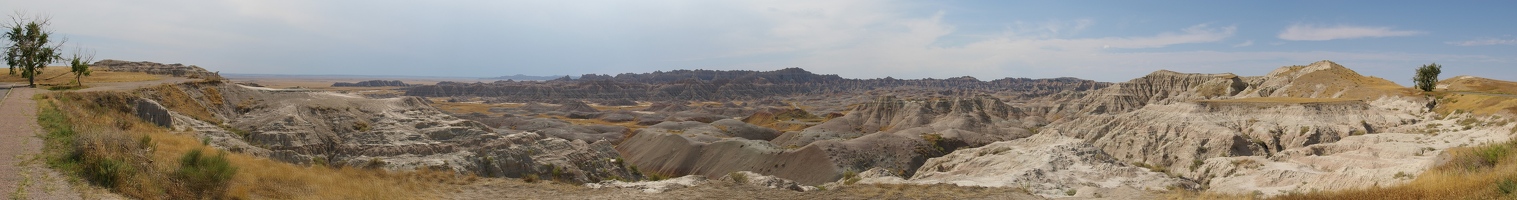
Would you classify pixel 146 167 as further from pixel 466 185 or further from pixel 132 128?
pixel 132 128

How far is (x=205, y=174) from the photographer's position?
41.9 ft

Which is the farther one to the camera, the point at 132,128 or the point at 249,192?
the point at 132,128

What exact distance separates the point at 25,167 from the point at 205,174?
2.68m

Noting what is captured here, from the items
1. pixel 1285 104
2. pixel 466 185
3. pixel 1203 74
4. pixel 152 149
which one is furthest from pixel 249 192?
pixel 1203 74

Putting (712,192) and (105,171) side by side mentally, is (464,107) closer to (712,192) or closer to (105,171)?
(712,192)

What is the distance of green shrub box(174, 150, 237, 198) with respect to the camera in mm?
12688

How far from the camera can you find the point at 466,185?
749 inches

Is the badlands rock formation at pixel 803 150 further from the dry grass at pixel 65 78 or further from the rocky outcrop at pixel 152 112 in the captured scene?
the dry grass at pixel 65 78

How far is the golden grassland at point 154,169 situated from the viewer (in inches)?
466

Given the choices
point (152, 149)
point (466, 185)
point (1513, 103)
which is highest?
point (1513, 103)

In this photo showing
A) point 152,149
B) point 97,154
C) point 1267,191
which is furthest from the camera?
point 1267,191

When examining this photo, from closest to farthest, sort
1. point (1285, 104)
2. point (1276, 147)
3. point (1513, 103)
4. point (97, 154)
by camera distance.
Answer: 1. point (97, 154)
2. point (1513, 103)
3. point (1276, 147)
4. point (1285, 104)

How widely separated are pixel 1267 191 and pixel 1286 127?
18615mm

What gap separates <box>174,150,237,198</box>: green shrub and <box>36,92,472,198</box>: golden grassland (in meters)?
0.10
